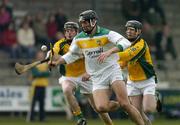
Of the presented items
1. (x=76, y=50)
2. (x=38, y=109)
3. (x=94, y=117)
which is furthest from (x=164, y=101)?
(x=76, y=50)

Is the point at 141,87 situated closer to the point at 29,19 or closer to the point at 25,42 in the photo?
the point at 25,42

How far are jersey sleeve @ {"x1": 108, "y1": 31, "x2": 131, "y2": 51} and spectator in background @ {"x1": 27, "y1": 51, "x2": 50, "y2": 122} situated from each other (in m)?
8.93

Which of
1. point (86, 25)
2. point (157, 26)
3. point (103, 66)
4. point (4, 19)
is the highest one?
point (86, 25)

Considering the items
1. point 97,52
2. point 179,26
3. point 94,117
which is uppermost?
point 97,52

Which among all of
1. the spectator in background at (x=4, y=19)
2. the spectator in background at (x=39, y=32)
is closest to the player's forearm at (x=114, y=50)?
the spectator in background at (x=4, y=19)

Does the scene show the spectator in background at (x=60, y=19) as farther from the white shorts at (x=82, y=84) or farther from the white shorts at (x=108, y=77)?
the white shorts at (x=108, y=77)

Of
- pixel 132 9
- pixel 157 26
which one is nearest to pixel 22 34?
pixel 132 9

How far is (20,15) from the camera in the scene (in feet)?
91.2

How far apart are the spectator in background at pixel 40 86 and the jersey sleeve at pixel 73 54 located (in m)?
7.95

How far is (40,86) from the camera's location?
23938 mm

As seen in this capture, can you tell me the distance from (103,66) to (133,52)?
0.78m

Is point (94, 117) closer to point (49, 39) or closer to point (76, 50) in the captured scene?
point (49, 39)

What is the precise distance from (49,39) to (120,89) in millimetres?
12112

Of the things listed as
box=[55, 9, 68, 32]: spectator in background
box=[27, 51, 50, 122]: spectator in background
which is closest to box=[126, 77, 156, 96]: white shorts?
box=[27, 51, 50, 122]: spectator in background
